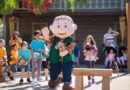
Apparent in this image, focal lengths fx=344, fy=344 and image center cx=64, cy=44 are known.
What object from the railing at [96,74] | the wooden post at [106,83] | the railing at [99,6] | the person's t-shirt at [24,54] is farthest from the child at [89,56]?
the railing at [99,6]

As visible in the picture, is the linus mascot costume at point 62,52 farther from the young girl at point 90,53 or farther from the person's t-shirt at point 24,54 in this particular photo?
the person's t-shirt at point 24,54

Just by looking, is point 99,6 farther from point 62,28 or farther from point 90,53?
point 62,28

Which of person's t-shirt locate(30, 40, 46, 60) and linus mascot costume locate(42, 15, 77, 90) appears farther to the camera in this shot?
person's t-shirt locate(30, 40, 46, 60)

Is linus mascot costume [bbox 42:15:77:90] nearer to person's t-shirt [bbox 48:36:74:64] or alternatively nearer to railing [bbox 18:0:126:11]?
person's t-shirt [bbox 48:36:74:64]

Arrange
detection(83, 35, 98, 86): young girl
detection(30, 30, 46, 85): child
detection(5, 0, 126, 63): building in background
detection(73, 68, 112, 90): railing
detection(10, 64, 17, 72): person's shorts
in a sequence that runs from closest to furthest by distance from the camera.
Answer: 1. detection(73, 68, 112, 90): railing
2. detection(30, 30, 46, 85): child
3. detection(83, 35, 98, 86): young girl
4. detection(10, 64, 17, 72): person's shorts
5. detection(5, 0, 126, 63): building in background

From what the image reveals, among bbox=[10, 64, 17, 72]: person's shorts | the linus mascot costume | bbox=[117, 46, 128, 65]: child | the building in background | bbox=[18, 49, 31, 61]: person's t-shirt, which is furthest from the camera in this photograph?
the building in background

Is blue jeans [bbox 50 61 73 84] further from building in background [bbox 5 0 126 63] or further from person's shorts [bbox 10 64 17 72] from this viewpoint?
building in background [bbox 5 0 126 63]

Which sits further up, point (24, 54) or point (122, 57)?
point (24, 54)

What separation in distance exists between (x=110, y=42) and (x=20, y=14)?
711 centimetres

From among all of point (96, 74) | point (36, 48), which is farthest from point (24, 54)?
point (96, 74)

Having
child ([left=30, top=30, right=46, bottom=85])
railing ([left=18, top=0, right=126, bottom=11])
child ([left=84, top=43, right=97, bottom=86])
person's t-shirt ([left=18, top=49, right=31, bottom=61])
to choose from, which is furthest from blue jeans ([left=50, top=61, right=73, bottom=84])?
railing ([left=18, top=0, right=126, bottom=11])

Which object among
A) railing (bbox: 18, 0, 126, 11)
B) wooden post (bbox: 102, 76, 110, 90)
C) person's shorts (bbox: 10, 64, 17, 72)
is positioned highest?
railing (bbox: 18, 0, 126, 11)

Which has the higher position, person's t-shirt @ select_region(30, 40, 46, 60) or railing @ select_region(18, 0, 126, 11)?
→ railing @ select_region(18, 0, 126, 11)

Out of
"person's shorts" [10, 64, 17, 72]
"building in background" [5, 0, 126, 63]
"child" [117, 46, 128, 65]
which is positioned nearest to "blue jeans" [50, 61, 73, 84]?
"person's shorts" [10, 64, 17, 72]
